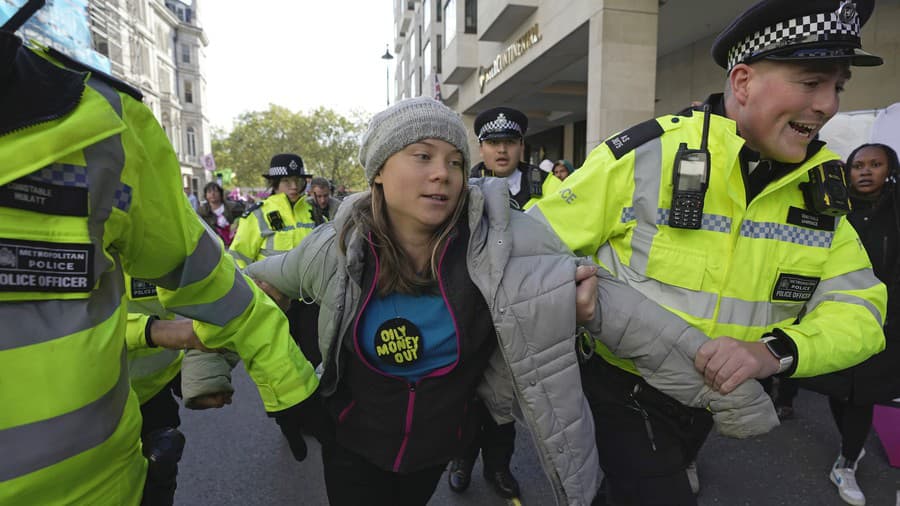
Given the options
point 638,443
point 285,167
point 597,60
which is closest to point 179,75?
point 597,60

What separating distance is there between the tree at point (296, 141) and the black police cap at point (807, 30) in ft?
112

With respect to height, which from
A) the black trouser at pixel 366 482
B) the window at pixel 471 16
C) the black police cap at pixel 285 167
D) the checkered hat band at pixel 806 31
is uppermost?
the window at pixel 471 16

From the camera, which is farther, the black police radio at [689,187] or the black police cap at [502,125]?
the black police cap at [502,125]

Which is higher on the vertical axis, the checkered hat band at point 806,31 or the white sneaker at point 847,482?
the checkered hat band at point 806,31

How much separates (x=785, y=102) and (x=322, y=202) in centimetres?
503

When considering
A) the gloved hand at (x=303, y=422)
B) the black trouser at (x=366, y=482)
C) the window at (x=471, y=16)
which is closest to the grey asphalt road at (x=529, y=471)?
the black trouser at (x=366, y=482)

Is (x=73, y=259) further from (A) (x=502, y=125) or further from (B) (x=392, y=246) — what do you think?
(A) (x=502, y=125)

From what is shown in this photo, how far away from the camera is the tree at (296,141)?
116ft

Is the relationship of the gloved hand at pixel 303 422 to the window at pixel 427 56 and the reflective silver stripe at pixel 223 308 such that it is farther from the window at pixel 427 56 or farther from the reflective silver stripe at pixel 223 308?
the window at pixel 427 56

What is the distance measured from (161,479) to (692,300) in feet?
5.69

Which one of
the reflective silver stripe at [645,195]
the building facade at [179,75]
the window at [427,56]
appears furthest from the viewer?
the building facade at [179,75]

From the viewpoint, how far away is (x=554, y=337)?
1.57m

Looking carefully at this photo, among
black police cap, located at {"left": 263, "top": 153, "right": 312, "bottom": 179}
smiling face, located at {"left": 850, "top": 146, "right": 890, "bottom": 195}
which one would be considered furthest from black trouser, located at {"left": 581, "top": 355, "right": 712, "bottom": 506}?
black police cap, located at {"left": 263, "top": 153, "right": 312, "bottom": 179}

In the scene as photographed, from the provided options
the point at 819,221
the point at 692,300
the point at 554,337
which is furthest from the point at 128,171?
the point at 819,221
